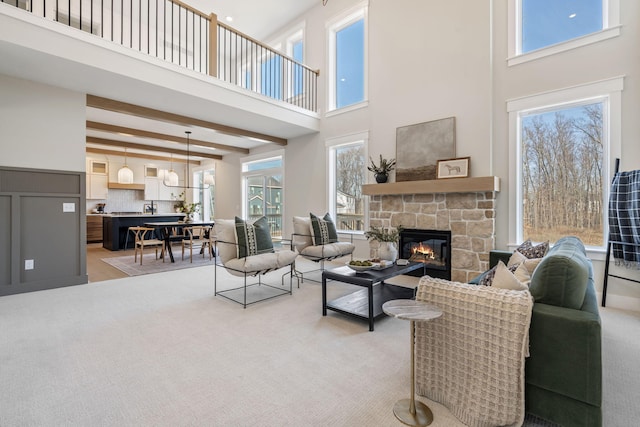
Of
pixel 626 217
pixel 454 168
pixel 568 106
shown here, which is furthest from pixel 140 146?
pixel 626 217

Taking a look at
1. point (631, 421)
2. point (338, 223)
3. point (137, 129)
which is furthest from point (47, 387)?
point (137, 129)

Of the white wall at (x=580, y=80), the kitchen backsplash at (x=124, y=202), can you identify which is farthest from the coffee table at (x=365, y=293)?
the kitchen backsplash at (x=124, y=202)

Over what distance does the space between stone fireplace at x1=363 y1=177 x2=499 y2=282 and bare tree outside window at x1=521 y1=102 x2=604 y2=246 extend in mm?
466

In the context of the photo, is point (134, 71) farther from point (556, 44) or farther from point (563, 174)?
point (563, 174)

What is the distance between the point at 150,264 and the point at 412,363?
542cm

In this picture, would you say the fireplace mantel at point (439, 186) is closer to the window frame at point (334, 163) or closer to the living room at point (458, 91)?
the living room at point (458, 91)

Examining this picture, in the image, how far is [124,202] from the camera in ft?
31.4

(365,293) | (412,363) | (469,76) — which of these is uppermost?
(469,76)

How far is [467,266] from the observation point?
13.4 feet

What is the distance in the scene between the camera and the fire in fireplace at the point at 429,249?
4340mm

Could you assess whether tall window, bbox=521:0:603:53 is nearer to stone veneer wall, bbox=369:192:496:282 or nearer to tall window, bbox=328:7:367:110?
stone veneer wall, bbox=369:192:496:282

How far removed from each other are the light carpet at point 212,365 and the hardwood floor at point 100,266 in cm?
125

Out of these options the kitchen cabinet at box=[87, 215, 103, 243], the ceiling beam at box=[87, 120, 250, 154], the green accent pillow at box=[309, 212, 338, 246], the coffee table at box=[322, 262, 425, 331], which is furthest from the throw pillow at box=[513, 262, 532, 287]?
the kitchen cabinet at box=[87, 215, 103, 243]

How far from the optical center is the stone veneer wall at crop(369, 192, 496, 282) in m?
3.94
